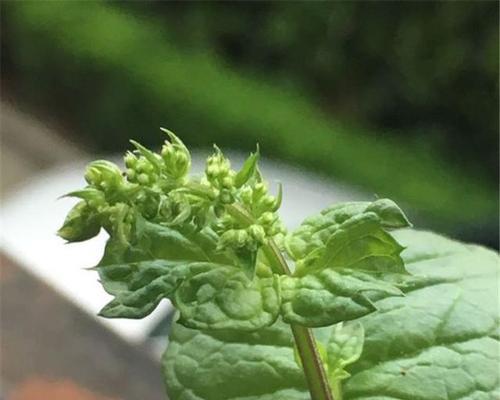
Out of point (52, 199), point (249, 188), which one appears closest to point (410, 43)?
point (52, 199)

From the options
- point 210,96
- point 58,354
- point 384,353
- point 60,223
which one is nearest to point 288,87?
point 210,96

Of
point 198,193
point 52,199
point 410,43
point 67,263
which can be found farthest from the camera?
point 410,43

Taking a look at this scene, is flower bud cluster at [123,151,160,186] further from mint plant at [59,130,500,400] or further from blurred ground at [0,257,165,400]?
blurred ground at [0,257,165,400]

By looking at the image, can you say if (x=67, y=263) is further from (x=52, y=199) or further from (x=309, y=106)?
(x=309, y=106)

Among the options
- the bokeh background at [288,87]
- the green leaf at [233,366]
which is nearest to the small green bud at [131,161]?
the green leaf at [233,366]

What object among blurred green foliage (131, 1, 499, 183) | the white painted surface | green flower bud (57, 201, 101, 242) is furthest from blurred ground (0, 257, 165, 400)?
blurred green foliage (131, 1, 499, 183)

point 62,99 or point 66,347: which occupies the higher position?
point 62,99
